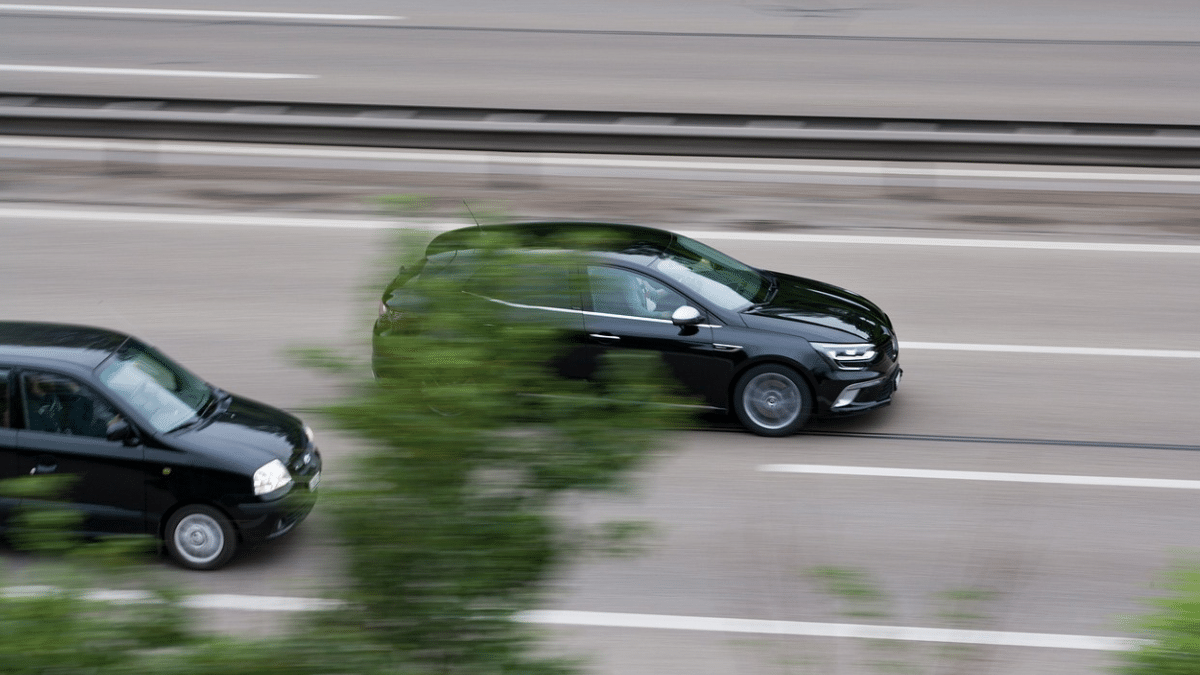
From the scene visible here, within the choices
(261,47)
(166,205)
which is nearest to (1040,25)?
(261,47)

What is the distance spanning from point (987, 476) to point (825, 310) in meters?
2.02

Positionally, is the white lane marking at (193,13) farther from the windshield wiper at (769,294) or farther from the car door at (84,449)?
the car door at (84,449)

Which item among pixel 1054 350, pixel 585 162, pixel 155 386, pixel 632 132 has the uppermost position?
pixel 632 132

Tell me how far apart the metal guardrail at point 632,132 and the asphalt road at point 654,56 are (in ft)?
7.04

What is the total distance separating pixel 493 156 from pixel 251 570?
30.7 feet

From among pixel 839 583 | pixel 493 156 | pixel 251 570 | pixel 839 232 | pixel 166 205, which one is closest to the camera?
pixel 839 583

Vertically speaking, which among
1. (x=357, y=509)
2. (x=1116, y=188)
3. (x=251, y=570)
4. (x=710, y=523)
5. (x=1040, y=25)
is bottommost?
(x=251, y=570)

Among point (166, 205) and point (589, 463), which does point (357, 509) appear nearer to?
point (589, 463)

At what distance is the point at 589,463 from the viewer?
10.3 feet

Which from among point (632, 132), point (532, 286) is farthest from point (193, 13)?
point (532, 286)

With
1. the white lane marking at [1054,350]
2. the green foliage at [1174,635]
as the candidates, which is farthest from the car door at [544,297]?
the white lane marking at [1054,350]

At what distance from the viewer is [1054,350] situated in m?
11.0

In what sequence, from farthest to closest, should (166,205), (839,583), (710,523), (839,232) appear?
(166,205), (839,232), (710,523), (839,583)

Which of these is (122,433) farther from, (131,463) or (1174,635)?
(1174,635)
